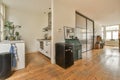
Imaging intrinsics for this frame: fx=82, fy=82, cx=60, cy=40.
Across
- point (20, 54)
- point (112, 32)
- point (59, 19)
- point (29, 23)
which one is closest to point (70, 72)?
point (20, 54)

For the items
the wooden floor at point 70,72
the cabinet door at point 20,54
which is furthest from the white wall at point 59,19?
the cabinet door at point 20,54

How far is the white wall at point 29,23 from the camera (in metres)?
4.70

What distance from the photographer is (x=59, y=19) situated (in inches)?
143

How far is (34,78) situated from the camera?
2156 mm

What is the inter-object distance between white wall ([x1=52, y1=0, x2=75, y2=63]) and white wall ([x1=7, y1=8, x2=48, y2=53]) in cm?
240

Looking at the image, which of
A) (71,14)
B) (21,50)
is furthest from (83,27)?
(21,50)

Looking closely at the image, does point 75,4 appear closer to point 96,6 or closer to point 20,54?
point 96,6

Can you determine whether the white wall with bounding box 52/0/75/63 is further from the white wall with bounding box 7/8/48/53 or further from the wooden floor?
the white wall with bounding box 7/8/48/53

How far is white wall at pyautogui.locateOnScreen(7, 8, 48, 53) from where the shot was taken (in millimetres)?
4696

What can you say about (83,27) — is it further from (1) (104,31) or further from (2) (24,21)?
(1) (104,31)

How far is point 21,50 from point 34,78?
1044 millimetres

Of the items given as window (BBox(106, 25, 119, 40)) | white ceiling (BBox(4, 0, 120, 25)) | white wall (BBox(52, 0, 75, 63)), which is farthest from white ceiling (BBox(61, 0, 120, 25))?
window (BBox(106, 25, 119, 40))

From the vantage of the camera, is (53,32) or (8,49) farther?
(53,32)

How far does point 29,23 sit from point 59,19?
2595 mm
